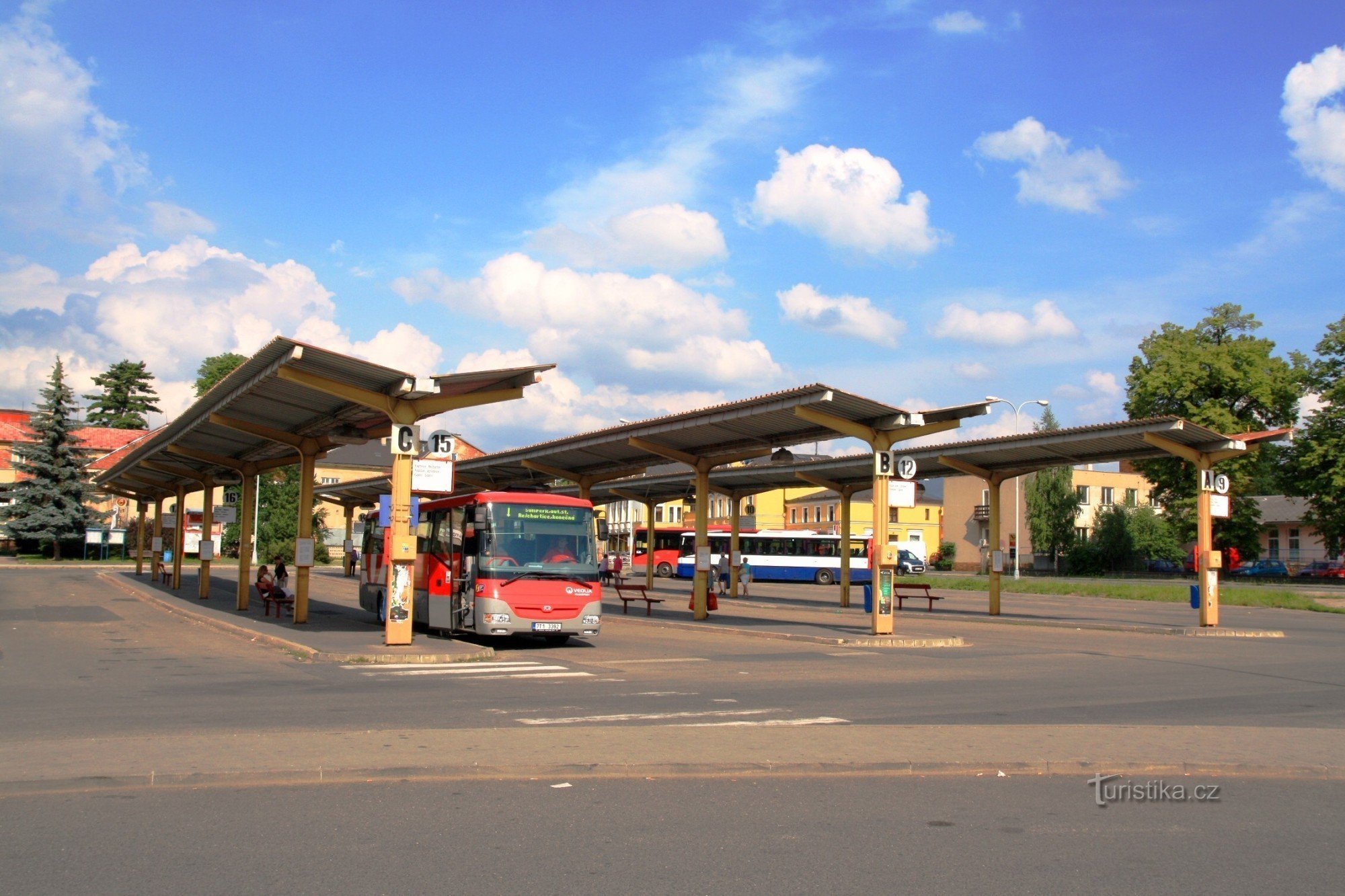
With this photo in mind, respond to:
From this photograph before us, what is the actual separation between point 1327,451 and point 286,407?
180 feet

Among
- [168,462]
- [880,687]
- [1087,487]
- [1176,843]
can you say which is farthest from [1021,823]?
[1087,487]

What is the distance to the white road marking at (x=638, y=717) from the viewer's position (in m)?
10.9

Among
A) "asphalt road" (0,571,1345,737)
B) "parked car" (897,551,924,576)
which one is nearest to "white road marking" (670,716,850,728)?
"asphalt road" (0,571,1345,737)

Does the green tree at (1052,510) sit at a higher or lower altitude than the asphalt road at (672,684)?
higher

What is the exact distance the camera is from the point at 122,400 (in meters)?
105

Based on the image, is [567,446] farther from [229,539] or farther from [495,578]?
[229,539]

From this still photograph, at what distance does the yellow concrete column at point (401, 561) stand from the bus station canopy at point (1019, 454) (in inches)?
638

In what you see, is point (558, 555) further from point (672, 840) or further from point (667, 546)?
point (667, 546)

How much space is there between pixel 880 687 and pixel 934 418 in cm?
945

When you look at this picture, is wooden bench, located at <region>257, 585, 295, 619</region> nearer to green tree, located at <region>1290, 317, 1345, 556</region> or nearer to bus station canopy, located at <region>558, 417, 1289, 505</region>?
bus station canopy, located at <region>558, 417, 1289, 505</region>

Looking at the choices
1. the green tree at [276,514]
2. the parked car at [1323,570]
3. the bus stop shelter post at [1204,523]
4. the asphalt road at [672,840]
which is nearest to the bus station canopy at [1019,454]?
the bus stop shelter post at [1204,523]

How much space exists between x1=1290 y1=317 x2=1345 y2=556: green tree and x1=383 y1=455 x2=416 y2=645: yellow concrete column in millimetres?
53387

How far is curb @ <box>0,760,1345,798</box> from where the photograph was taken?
305 inches

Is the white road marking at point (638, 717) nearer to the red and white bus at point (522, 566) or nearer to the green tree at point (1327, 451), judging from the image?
the red and white bus at point (522, 566)
